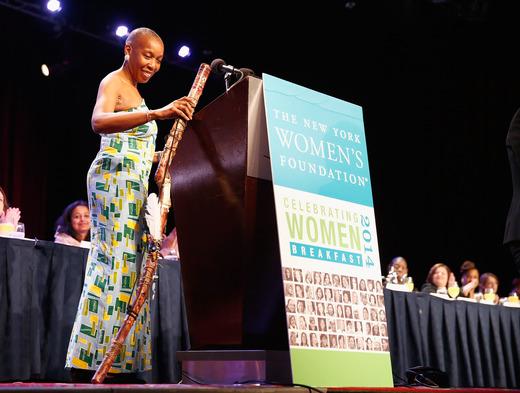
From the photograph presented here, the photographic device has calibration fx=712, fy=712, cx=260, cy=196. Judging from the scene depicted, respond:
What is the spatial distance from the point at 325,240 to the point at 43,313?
1837 mm

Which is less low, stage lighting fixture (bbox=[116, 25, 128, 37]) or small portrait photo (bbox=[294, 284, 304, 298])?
stage lighting fixture (bbox=[116, 25, 128, 37])

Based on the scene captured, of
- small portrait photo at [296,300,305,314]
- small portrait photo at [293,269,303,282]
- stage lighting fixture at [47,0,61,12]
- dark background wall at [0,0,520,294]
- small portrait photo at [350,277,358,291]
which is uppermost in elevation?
stage lighting fixture at [47,0,61,12]

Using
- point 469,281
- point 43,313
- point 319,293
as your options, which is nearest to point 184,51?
point 469,281

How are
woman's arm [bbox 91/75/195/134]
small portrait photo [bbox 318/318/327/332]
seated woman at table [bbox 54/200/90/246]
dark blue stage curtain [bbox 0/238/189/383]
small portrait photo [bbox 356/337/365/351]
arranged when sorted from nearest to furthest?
small portrait photo [bbox 318/318/327/332] < small portrait photo [bbox 356/337/365/351] < woman's arm [bbox 91/75/195/134] < dark blue stage curtain [bbox 0/238/189/383] < seated woman at table [bbox 54/200/90/246]

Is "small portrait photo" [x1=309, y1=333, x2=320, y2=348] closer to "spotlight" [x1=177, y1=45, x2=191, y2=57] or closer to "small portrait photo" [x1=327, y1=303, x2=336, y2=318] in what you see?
"small portrait photo" [x1=327, y1=303, x2=336, y2=318]

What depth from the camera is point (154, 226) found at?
8.34ft

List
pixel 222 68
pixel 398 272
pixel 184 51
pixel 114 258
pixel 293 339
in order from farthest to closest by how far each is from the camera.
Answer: pixel 184 51
pixel 398 272
pixel 114 258
pixel 222 68
pixel 293 339

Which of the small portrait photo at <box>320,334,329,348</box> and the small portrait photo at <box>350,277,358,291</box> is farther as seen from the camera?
the small portrait photo at <box>350,277,358,291</box>

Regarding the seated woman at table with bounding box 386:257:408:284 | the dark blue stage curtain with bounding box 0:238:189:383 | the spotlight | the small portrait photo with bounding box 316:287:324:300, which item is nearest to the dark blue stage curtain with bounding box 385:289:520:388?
the seated woman at table with bounding box 386:257:408:284

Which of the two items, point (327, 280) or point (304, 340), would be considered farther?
point (327, 280)

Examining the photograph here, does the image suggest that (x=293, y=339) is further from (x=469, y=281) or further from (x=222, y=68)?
(x=469, y=281)

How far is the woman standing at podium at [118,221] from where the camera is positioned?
97.5 inches

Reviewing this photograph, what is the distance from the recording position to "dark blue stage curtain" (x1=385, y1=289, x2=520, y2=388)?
4.85 metres

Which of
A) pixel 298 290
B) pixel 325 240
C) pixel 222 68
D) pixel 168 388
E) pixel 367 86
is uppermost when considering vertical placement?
pixel 367 86
